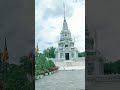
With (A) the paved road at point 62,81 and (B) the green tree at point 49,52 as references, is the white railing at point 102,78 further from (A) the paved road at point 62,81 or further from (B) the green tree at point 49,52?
(B) the green tree at point 49,52

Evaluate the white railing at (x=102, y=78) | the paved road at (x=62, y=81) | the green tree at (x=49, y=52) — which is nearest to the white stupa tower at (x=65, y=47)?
the green tree at (x=49, y=52)

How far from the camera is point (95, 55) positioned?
2727mm

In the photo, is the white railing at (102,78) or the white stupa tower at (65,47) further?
the white stupa tower at (65,47)

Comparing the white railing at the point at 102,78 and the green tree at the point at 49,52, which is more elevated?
the green tree at the point at 49,52

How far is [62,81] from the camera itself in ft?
9.98

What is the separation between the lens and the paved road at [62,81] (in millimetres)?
2990

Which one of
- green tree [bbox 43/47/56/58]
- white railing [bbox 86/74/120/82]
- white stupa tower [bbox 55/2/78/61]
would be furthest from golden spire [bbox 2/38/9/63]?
white railing [bbox 86/74/120/82]

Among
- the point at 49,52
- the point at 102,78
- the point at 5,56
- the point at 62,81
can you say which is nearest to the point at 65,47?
the point at 49,52

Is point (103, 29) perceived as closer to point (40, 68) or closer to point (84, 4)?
point (84, 4)

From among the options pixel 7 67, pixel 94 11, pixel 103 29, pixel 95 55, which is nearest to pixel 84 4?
pixel 94 11

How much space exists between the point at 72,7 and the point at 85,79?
0.98 metres

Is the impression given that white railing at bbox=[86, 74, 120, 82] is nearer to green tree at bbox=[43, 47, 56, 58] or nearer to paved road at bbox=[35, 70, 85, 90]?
paved road at bbox=[35, 70, 85, 90]

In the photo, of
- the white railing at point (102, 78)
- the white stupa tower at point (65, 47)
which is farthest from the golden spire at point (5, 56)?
the white railing at point (102, 78)

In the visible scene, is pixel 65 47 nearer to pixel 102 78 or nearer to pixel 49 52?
pixel 49 52
